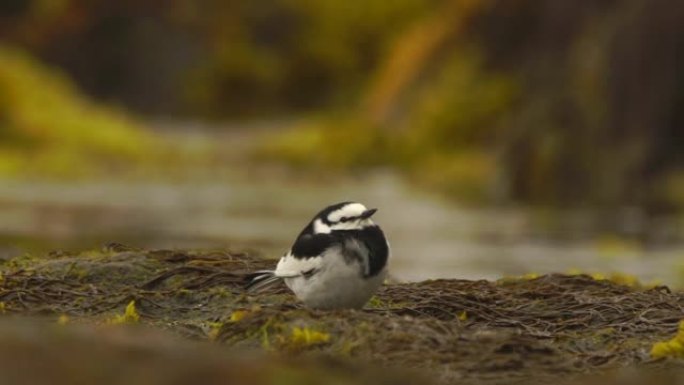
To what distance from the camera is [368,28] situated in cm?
4528

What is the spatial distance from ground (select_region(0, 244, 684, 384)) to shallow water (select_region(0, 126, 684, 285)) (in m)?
4.78

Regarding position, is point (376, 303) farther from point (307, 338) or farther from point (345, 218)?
point (307, 338)

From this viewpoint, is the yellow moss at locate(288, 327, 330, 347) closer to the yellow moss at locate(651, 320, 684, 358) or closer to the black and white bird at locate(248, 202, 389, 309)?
the black and white bird at locate(248, 202, 389, 309)

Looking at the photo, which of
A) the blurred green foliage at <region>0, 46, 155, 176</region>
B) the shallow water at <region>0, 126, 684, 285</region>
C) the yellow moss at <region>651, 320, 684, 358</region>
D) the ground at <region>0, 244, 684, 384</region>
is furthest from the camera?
A: the blurred green foliage at <region>0, 46, 155, 176</region>

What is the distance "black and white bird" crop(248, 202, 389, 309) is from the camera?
8008mm

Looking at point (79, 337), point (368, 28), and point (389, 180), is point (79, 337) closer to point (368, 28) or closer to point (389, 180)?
point (389, 180)

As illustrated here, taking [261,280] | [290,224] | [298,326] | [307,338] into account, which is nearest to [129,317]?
[261,280]

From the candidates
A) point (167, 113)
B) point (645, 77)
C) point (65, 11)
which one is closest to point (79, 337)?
point (645, 77)

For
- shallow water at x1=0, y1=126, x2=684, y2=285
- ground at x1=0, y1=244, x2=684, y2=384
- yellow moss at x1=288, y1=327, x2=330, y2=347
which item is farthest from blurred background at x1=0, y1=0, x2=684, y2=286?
yellow moss at x1=288, y1=327, x2=330, y2=347

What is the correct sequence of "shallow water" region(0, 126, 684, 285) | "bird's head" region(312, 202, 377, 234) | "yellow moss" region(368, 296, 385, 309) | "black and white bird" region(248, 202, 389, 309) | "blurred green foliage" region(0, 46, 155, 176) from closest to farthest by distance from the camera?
"black and white bird" region(248, 202, 389, 309) < "bird's head" region(312, 202, 377, 234) < "yellow moss" region(368, 296, 385, 309) < "shallow water" region(0, 126, 684, 285) < "blurred green foliage" region(0, 46, 155, 176)

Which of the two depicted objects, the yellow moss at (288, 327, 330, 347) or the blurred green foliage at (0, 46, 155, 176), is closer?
the yellow moss at (288, 327, 330, 347)

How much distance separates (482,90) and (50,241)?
13.0 m

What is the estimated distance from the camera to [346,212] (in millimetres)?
8125

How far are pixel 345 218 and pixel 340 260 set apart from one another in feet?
0.71
